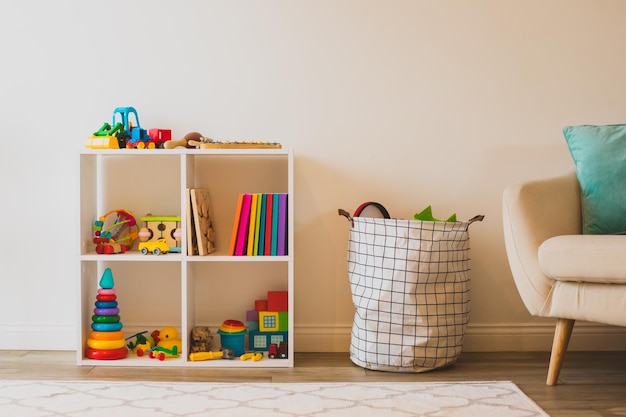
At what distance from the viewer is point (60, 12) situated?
111 inches

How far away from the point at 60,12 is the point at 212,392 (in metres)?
1.59

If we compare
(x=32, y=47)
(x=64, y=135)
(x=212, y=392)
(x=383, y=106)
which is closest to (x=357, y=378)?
(x=212, y=392)

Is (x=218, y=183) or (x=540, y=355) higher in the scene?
(x=218, y=183)

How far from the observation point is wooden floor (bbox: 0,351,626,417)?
2.25 m

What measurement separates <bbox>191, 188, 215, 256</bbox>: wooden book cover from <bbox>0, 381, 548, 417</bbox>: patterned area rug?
0.52 metres

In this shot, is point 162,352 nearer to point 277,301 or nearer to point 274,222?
point 277,301

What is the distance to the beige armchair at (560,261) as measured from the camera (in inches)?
81.4

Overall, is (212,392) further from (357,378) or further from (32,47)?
(32,47)

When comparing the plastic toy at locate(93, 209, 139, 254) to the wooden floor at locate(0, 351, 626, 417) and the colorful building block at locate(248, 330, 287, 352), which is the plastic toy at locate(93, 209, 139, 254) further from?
the colorful building block at locate(248, 330, 287, 352)

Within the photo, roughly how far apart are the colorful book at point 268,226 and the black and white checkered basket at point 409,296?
0.33 meters

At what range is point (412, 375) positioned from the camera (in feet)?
8.04

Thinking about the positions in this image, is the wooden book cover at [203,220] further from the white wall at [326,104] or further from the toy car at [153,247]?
the white wall at [326,104]

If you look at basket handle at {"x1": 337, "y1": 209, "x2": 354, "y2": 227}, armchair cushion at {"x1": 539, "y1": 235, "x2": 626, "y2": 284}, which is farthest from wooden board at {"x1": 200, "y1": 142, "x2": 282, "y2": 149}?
armchair cushion at {"x1": 539, "y1": 235, "x2": 626, "y2": 284}

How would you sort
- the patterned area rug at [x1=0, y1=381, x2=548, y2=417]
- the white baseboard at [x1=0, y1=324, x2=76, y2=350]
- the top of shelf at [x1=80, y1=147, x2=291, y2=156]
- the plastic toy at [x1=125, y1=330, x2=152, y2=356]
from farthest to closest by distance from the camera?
the white baseboard at [x1=0, y1=324, x2=76, y2=350] → the plastic toy at [x1=125, y1=330, x2=152, y2=356] → the top of shelf at [x1=80, y1=147, x2=291, y2=156] → the patterned area rug at [x1=0, y1=381, x2=548, y2=417]
